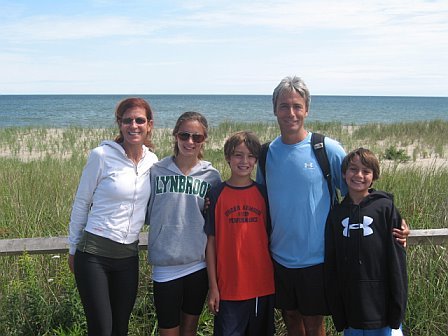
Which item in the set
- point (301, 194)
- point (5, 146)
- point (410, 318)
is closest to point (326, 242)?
point (301, 194)

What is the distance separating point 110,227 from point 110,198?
19 centimetres

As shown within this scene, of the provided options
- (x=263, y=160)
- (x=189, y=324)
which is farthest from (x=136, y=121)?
(x=189, y=324)

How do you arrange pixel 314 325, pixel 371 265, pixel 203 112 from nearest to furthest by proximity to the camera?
pixel 371 265 → pixel 314 325 → pixel 203 112

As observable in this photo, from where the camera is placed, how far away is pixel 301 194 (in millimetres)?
3135

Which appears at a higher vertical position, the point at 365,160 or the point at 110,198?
the point at 365,160

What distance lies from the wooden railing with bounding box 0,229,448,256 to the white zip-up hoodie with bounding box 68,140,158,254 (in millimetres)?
502

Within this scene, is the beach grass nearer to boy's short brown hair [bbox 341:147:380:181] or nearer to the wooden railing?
the wooden railing

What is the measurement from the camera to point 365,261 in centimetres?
302

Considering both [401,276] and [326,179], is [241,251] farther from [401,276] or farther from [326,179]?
[401,276]

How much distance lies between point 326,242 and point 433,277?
1419 millimetres

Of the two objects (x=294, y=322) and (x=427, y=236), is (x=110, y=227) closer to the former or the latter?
(x=294, y=322)

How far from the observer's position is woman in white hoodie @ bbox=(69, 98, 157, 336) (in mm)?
3072

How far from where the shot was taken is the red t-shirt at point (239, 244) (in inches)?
124

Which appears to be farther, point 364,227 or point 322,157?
point 322,157
